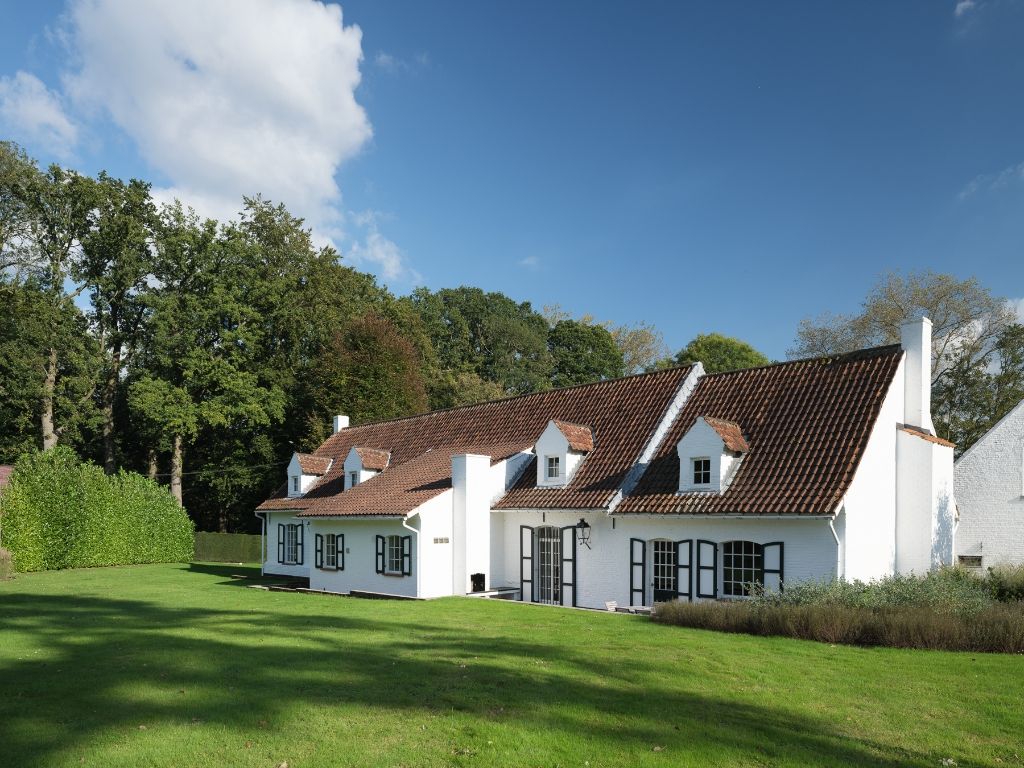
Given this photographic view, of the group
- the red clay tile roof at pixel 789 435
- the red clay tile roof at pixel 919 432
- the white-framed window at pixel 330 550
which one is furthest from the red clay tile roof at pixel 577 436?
the white-framed window at pixel 330 550

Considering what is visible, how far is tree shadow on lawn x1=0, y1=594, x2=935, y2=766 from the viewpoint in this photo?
24.9ft

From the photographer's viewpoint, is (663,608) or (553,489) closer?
(663,608)

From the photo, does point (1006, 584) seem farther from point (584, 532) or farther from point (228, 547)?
point (228, 547)

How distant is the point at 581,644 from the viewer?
12.9m

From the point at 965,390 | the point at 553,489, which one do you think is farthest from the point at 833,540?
the point at 965,390

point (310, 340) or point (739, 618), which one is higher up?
point (310, 340)

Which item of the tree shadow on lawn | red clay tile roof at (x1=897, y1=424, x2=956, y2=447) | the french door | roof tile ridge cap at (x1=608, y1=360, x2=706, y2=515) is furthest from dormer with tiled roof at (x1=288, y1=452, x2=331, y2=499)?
red clay tile roof at (x1=897, y1=424, x2=956, y2=447)

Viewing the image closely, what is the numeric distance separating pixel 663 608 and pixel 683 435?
5.41m

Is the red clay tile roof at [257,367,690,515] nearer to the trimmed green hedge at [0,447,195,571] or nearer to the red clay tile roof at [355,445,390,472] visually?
the red clay tile roof at [355,445,390,472]

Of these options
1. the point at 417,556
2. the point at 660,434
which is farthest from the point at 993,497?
the point at 417,556

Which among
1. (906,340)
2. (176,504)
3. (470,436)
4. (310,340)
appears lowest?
(176,504)

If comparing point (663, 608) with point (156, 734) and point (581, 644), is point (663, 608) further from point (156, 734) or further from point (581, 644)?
point (156, 734)

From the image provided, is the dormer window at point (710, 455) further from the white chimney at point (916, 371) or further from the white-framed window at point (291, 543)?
the white-framed window at point (291, 543)

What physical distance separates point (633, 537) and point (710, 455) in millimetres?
2901
